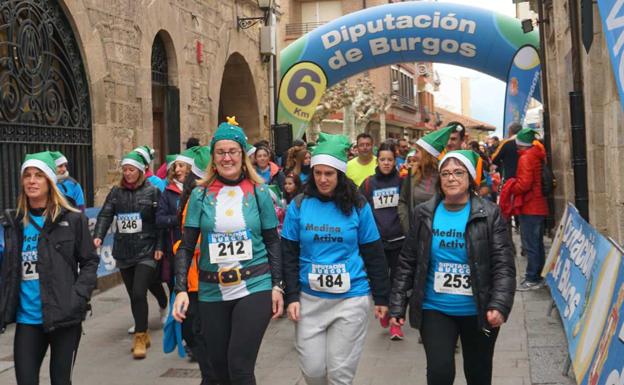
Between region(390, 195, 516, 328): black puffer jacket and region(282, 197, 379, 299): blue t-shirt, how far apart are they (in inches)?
9.7

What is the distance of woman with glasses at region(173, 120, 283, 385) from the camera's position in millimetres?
4266

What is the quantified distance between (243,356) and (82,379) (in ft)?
7.61

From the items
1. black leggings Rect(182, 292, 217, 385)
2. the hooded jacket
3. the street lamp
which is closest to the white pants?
black leggings Rect(182, 292, 217, 385)

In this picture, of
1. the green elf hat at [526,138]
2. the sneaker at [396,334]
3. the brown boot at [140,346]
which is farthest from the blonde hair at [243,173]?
the green elf hat at [526,138]

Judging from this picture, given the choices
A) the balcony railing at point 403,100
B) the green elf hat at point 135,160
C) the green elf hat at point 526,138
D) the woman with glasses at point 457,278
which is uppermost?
the balcony railing at point 403,100

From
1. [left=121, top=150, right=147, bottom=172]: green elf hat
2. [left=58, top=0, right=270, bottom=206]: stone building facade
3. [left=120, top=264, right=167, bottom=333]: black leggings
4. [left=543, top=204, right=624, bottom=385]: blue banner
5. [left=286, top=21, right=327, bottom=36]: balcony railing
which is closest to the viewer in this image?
[left=543, top=204, right=624, bottom=385]: blue banner

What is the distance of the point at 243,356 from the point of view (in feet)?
13.8

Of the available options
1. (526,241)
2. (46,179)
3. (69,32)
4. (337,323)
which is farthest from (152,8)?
(337,323)

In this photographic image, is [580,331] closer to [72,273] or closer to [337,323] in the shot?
[337,323]

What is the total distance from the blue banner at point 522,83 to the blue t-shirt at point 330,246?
34.2 feet

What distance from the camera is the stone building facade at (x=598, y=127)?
20.9 feet

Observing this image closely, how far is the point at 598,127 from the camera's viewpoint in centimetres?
748

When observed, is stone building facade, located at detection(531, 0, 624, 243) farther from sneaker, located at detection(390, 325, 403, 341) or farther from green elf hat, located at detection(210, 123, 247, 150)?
green elf hat, located at detection(210, 123, 247, 150)

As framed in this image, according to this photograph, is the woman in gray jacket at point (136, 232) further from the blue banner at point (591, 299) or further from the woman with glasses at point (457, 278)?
the blue banner at point (591, 299)
